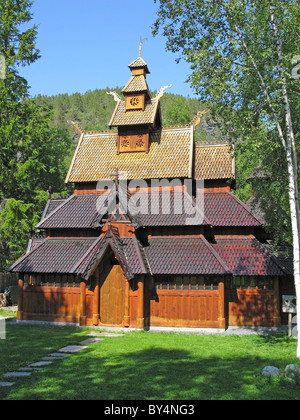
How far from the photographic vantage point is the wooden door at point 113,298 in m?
17.9

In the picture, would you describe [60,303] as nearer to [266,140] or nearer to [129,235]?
[129,235]

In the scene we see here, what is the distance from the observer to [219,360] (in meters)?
11.6

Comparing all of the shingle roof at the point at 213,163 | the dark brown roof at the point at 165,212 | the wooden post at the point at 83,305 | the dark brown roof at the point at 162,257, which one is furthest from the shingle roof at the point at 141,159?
the wooden post at the point at 83,305

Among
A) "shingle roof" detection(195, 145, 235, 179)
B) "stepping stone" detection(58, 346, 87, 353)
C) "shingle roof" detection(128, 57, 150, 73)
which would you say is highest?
"shingle roof" detection(128, 57, 150, 73)

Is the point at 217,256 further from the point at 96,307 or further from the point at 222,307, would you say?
the point at 96,307

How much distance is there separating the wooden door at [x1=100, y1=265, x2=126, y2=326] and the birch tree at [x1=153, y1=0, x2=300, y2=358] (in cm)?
835

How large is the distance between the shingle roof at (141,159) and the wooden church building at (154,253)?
70 mm

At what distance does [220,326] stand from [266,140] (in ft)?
28.5

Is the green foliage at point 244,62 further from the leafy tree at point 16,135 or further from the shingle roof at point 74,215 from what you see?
the leafy tree at point 16,135

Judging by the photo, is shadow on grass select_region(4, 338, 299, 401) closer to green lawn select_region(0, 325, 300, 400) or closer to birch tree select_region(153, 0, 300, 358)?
green lawn select_region(0, 325, 300, 400)

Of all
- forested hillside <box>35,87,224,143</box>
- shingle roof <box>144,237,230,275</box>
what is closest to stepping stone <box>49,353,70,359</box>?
shingle roof <box>144,237,230,275</box>

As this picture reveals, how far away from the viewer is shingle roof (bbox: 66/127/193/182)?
70.8 feet

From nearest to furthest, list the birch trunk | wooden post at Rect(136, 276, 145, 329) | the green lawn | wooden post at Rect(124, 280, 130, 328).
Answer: the green lawn < the birch trunk < wooden post at Rect(136, 276, 145, 329) < wooden post at Rect(124, 280, 130, 328)

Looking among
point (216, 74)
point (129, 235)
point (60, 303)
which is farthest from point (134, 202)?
point (216, 74)
